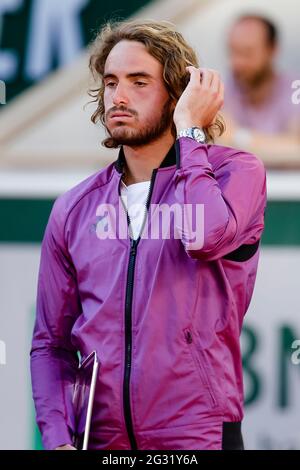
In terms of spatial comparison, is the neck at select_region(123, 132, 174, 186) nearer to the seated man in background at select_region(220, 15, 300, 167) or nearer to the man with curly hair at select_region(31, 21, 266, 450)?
the man with curly hair at select_region(31, 21, 266, 450)

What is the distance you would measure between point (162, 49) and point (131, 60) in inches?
3.3

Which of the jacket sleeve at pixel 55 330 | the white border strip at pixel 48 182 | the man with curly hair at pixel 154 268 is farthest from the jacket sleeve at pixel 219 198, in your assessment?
the white border strip at pixel 48 182

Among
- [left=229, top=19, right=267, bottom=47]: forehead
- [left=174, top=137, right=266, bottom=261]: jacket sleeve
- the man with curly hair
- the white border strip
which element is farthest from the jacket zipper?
[left=229, top=19, right=267, bottom=47]: forehead

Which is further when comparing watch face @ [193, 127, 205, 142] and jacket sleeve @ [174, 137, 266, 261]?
watch face @ [193, 127, 205, 142]

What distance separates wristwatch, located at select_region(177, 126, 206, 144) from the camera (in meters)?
2.46

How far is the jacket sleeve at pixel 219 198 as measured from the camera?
2.35 m

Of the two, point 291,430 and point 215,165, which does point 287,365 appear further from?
point 215,165

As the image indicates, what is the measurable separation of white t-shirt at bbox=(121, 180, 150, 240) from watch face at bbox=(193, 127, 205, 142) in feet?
0.57

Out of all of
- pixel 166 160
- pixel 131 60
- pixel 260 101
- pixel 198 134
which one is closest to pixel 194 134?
pixel 198 134

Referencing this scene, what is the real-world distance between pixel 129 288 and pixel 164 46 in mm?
576

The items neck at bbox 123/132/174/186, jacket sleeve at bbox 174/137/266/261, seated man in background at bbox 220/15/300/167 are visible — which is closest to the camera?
jacket sleeve at bbox 174/137/266/261

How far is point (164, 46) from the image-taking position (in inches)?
103

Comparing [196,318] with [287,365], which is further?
[287,365]

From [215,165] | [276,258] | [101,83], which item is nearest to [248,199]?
[215,165]
